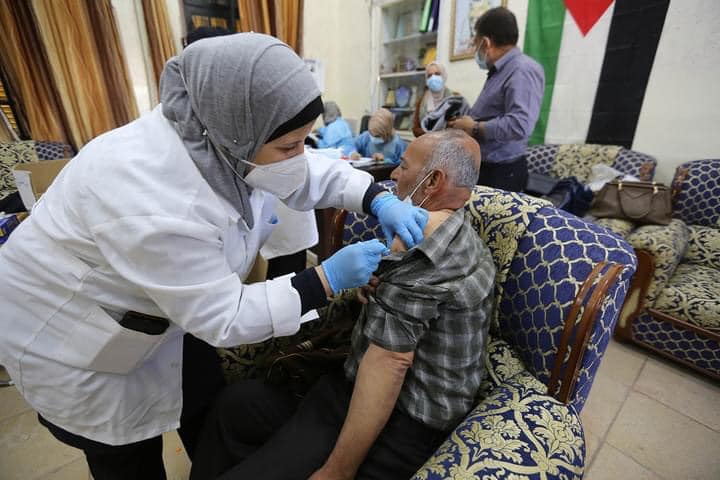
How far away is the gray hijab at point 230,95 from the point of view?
2.02ft

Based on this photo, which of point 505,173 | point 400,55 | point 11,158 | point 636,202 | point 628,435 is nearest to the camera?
point 628,435

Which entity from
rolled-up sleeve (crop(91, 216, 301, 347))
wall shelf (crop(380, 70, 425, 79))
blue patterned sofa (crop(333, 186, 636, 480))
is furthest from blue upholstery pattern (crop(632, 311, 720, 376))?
wall shelf (crop(380, 70, 425, 79))

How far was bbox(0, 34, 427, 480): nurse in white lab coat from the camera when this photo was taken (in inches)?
23.8

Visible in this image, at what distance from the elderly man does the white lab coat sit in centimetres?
21

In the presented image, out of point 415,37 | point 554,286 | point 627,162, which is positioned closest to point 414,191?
point 554,286

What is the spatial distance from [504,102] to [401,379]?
1.69m

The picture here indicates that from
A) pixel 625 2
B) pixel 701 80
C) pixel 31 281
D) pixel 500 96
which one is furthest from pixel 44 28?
pixel 701 80

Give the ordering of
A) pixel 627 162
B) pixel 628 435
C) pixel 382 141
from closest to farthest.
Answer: pixel 628 435 < pixel 627 162 < pixel 382 141

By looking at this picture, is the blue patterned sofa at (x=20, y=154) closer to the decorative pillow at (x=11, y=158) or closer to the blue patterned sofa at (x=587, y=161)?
the decorative pillow at (x=11, y=158)

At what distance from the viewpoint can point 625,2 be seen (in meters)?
2.49

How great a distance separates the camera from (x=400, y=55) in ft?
14.8

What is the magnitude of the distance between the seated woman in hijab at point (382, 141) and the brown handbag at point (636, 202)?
1.56 meters

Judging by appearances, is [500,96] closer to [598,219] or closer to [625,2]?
[598,219]

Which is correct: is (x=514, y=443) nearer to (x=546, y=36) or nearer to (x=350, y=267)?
(x=350, y=267)
